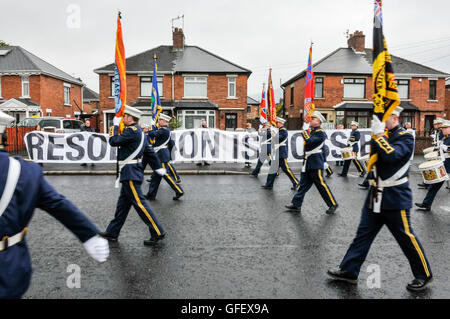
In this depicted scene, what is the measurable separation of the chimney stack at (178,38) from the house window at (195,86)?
4312mm

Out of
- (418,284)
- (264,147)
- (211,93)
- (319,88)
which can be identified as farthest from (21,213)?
(319,88)

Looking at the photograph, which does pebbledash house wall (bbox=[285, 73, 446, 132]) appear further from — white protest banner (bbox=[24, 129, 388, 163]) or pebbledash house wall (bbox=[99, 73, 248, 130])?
white protest banner (bbox=[24, 129, 388, 163])

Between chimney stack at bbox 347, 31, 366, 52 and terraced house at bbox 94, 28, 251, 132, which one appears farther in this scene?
chimney stack at bbox 347, 31, 366, 52

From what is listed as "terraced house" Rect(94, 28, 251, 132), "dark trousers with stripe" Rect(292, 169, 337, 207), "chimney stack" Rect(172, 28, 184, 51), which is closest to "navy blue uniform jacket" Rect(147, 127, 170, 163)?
"dark trousers with stripe" Rect(292, 169, 337, 207)

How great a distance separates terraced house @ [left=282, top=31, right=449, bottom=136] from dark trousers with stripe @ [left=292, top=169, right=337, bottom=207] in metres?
24.4

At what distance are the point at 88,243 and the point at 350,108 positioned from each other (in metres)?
31.2

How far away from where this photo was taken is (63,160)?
14.1 m

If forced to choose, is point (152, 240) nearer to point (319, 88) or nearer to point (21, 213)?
point (21, 213)

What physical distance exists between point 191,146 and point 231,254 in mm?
10296

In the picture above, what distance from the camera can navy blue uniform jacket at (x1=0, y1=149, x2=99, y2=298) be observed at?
2.27 m

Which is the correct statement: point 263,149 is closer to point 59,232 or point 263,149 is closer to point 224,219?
point 224,219

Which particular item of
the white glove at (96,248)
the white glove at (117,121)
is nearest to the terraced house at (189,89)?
the white glove at (117,121)

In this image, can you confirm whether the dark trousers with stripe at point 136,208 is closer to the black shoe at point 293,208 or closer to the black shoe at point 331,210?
the black shoe at point 293,208
